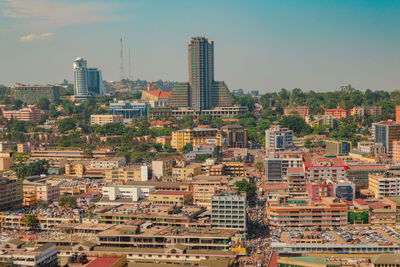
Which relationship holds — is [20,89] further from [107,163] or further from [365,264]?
[365,264]

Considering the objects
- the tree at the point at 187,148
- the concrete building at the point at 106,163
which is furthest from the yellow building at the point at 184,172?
the tree at the point at 187,148

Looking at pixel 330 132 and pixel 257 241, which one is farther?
pixel 330 132

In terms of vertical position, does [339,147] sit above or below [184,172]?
above

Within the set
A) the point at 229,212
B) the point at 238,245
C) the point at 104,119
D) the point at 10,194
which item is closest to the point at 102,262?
the point at 238,245

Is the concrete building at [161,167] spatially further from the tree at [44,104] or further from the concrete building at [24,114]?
the tree at [44,104]

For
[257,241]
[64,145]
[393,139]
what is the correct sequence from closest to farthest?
[257,241], [393,139], [64,145]

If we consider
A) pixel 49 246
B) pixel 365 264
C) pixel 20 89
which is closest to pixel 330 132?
pixel 365 264

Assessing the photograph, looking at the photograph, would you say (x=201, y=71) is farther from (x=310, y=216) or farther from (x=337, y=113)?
(x=310, y=216)
